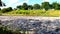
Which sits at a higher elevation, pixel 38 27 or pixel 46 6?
pixel 38 27

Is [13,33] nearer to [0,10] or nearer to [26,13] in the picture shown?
[26,13]

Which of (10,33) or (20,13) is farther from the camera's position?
(20,13)

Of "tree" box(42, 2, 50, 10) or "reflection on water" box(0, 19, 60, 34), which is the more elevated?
"reflection on water" box(0, 19, 60, 34)

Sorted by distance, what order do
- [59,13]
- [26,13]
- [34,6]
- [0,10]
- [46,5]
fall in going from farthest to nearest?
1. [34,6]
2. [46,5]
3. [0,10]
4. [26,13]
5. [59,13]

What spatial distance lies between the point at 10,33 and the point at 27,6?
109 m

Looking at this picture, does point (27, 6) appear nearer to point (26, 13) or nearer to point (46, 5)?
point (46, 5)

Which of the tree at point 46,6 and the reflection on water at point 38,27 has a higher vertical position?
the reflection on water at point 38,27

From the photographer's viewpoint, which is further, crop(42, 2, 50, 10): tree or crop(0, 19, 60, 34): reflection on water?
crop(42, 2, 50, 10): tree

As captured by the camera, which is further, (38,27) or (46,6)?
(46,6)

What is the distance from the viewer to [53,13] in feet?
261

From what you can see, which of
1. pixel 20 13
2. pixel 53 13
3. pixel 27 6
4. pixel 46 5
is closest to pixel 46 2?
pixel 46 5

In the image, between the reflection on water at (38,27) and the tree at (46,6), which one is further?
the tree at (46,6)

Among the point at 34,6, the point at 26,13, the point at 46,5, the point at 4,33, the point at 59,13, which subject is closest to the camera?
the point at 4,33

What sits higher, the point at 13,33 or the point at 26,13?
the point at 13,33
